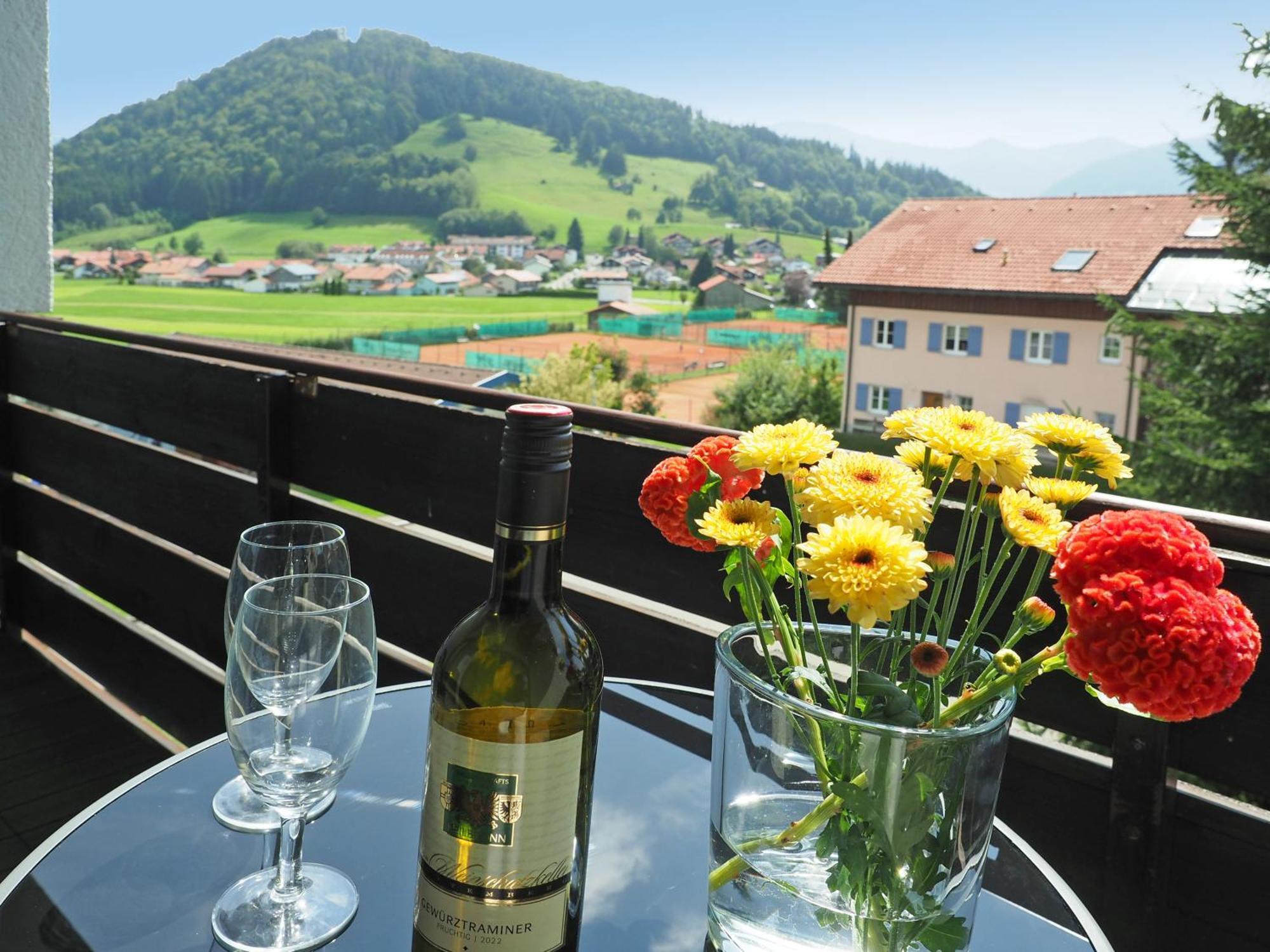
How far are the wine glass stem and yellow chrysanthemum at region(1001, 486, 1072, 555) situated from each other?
0.47m

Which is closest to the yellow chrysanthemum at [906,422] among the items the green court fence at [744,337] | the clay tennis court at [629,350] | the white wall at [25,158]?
the white wall at [25,158]

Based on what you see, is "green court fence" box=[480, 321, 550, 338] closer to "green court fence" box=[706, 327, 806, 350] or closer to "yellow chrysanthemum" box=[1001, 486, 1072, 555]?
"green court fence" box=[706, 327, 806, 350]

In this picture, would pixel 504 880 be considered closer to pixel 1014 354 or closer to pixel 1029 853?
pixel 1029 853

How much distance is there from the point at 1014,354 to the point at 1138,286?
3.74 m

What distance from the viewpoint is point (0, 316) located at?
8.42 ft

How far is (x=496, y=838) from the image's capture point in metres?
0.52

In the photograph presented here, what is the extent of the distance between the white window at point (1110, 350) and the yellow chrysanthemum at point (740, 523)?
30868 millimetres

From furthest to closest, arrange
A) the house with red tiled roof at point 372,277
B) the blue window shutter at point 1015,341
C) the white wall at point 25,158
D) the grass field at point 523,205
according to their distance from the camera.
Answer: the grass field at point 523,205, the house with red tiled roof at point 372,277, the blue window shutter at point 1015,341, the white wall at point 25,158

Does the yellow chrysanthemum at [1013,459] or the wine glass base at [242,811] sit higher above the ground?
the yellow chrysanthemum at [1013,459]

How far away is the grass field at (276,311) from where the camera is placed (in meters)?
50.2

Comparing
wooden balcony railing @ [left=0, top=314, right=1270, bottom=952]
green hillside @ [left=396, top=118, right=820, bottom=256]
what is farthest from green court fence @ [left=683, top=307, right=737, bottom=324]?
wooden balcony railing @ [left=0, top=314, right=1270, bottom=952]

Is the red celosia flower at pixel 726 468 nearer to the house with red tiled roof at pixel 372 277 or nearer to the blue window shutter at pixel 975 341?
the blue window shutter at pixel 975 341

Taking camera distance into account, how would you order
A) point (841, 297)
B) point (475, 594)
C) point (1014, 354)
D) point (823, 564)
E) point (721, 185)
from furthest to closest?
point (721, 185) < point (841, 297) < point (1014, 354) < point (475, 594) < point (823, 564)

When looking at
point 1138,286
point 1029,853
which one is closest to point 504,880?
point 1029,853
